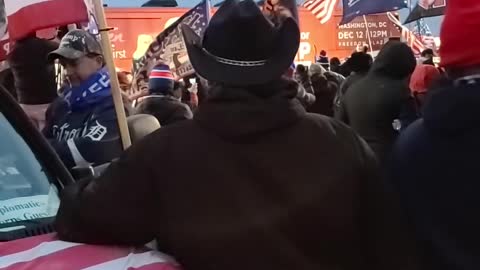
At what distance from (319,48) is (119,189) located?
19627 millimetres

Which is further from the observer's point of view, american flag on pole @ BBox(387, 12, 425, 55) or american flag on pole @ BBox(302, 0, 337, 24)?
american flag on pole @ BBox(387, 12, 425, 55)

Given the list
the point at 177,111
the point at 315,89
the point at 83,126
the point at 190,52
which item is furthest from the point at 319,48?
the point at 190,52

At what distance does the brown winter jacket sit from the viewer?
2.56m

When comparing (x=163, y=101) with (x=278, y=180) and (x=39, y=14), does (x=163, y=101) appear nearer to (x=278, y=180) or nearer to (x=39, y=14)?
(x=39, y=14)

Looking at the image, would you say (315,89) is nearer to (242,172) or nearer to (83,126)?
(83,126)

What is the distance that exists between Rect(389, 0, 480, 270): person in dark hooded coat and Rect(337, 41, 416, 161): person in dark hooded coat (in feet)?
13.8

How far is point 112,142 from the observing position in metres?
4.74

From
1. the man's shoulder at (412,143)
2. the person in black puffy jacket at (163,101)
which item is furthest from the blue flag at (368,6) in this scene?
the man's shoulder at (412,143)

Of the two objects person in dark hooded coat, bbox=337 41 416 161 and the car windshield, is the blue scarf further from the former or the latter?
person in dark hooded coat, bbox=337 41 416 161

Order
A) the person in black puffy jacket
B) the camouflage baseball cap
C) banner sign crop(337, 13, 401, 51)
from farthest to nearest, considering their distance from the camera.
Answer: banner sign crop(337, 13, 401, 51) < the person in black puffy jacket < the camouflage baseball cap

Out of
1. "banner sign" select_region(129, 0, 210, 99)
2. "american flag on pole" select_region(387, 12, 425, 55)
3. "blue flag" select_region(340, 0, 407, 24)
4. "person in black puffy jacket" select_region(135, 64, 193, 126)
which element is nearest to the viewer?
"person in black puffy jacket" select_region(135, 64, 193, 126)

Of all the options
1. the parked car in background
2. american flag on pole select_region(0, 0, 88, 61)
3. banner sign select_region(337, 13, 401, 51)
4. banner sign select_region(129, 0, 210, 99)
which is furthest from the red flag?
banner sign select_region(337, 13, 401, 51)

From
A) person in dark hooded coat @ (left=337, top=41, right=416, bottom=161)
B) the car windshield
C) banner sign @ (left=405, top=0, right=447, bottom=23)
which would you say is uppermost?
the car windshield

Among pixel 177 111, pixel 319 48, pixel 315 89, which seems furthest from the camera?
pixel 319 48
